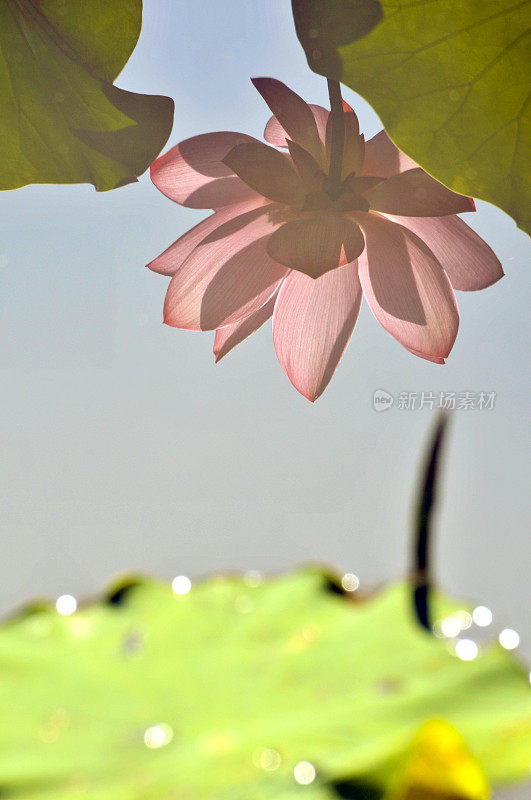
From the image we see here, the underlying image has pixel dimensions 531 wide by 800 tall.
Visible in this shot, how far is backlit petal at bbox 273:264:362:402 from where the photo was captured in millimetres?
148

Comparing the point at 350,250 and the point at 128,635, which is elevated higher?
the point at 350,250

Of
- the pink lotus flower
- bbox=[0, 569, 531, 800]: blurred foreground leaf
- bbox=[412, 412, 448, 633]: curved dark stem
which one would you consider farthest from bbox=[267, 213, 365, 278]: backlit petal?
bbox=[412, 412, 448, 633]: curved dark stem

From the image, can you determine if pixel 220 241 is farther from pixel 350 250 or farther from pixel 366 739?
pixel 366 739

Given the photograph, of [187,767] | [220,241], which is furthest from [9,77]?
[187,767]

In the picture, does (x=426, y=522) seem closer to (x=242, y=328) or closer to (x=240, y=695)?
(x=240, y=695)

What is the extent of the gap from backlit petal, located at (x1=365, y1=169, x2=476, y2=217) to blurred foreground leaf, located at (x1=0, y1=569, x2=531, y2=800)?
0.48 meters

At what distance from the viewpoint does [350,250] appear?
5.4 inches

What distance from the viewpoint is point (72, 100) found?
0.59ft

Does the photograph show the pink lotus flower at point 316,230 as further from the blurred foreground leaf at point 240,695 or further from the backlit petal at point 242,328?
the blurred foreground leaf at point 240,695

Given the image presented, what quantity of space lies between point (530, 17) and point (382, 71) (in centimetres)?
4

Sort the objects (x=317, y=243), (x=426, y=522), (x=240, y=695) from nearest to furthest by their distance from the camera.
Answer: (x=317, y=243) → (x=240, y=695) → (x=426, y=522)

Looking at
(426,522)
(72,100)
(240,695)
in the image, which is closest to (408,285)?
(72,100)

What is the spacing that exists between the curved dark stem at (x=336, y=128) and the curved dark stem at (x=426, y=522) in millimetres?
759

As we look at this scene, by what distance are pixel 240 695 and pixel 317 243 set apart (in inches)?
25.2
